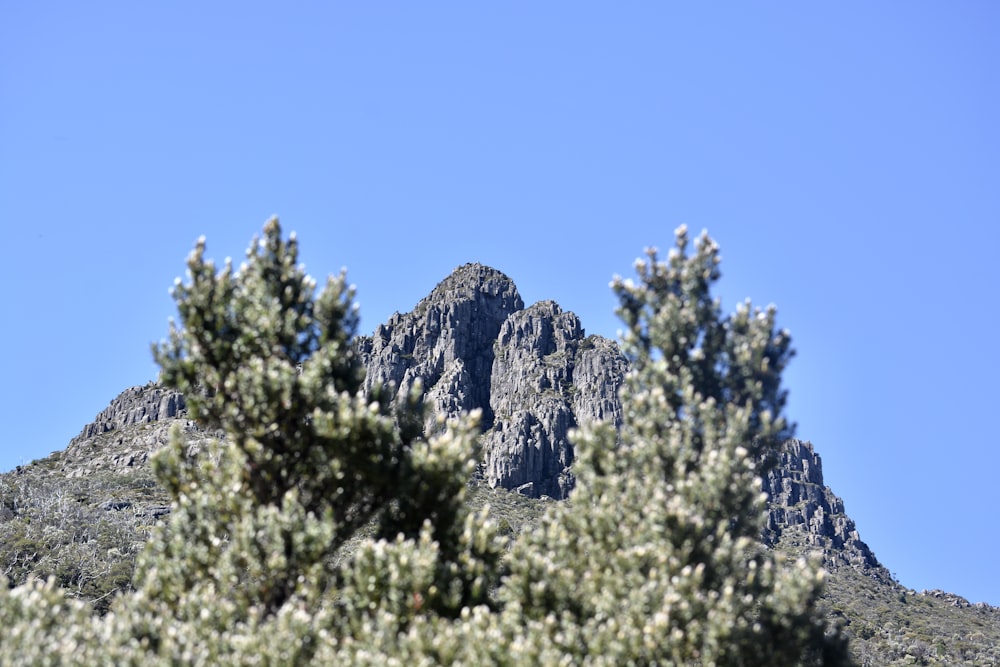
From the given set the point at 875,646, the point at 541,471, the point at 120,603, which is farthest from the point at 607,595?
the point at 541,471

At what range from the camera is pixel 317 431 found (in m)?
21.7

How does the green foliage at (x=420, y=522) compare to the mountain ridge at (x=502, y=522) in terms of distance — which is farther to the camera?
the mountain ridge at (x=502, y=522)

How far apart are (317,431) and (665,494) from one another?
7470mm

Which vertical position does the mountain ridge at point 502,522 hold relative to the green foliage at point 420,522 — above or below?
above

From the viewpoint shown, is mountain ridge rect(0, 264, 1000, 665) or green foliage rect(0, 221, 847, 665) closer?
green foliage rect(0, 221, 847, 665)

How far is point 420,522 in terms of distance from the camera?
22.6m

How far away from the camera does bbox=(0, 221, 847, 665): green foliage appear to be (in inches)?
726

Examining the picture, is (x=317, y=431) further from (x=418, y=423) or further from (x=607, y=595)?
(x=607, y=595)

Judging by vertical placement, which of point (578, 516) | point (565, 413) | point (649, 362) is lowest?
point (578, 516)

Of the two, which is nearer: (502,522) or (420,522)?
(420,522)

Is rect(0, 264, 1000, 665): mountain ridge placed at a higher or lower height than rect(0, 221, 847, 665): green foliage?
higher

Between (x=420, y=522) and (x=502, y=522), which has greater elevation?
(x=502, y=522)

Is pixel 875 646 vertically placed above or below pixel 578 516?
above

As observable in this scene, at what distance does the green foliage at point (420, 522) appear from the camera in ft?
60.5
